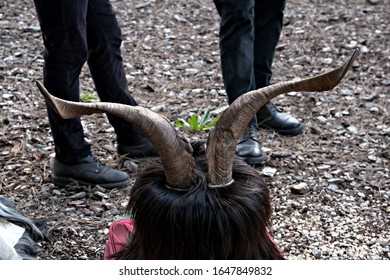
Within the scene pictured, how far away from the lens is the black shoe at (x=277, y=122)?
17.2 feet

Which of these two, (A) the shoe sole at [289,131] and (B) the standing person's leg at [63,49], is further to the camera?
(A) the shoe sole at [289,131]

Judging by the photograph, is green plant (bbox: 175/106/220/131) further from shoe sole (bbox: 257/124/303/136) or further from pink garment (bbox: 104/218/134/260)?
pink garment (bbox: 104/218/134/260)

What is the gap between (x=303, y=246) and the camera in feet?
12.8

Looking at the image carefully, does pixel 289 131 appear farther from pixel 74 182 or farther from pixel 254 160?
pixel 74 182

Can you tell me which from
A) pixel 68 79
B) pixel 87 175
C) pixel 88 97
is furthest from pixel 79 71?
pixel 88 97

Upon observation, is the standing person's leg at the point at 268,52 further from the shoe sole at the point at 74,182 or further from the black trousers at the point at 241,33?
the shoe sole at the point at 74,182

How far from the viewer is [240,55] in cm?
471

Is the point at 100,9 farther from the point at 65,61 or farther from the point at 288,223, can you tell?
the point at 288,223

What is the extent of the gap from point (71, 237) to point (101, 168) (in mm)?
648

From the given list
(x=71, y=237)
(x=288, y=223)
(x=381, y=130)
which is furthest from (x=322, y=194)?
(x=71, y=237)

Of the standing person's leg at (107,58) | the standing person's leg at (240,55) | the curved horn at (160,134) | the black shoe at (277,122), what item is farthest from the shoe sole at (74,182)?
the curved horn at (160,134)

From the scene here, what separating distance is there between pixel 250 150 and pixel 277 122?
0.62 m

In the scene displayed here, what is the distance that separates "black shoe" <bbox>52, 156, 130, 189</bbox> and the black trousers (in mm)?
1041

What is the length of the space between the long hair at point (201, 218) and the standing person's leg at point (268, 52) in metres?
2.53
